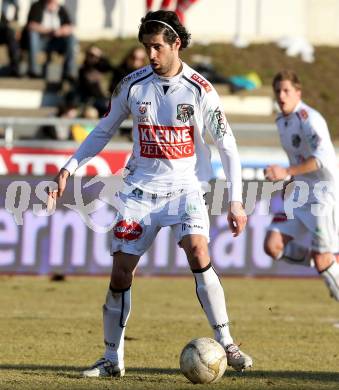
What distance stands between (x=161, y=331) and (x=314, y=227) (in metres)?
1.97

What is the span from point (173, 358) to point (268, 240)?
306 centimetres

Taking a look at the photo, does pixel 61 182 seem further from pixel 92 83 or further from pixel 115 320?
pixel 92 83

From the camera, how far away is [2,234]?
14734mm

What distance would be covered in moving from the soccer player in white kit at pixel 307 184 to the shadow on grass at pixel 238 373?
10.0 ft

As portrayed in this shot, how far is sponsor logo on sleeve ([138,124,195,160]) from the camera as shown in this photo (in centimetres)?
796

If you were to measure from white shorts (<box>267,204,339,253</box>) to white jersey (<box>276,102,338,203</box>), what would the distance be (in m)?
0.14

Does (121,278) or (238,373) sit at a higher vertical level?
(121,278)

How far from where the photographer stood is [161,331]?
1091 cm

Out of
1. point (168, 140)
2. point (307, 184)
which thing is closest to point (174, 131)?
point (168, 140)

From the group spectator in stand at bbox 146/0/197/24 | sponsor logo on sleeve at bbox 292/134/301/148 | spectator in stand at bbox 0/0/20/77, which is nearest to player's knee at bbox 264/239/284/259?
sponsor logo on sleeve at bbox 292/134/301/148

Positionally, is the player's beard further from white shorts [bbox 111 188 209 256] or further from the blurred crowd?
the blurred crowd

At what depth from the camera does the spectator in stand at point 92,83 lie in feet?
65.1

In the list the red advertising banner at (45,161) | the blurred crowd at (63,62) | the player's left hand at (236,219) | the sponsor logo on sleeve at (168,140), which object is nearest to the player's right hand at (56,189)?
the sponsor logo on sleeve at (168,140)

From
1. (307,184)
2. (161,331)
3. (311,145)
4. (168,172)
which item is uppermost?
(311,145)
